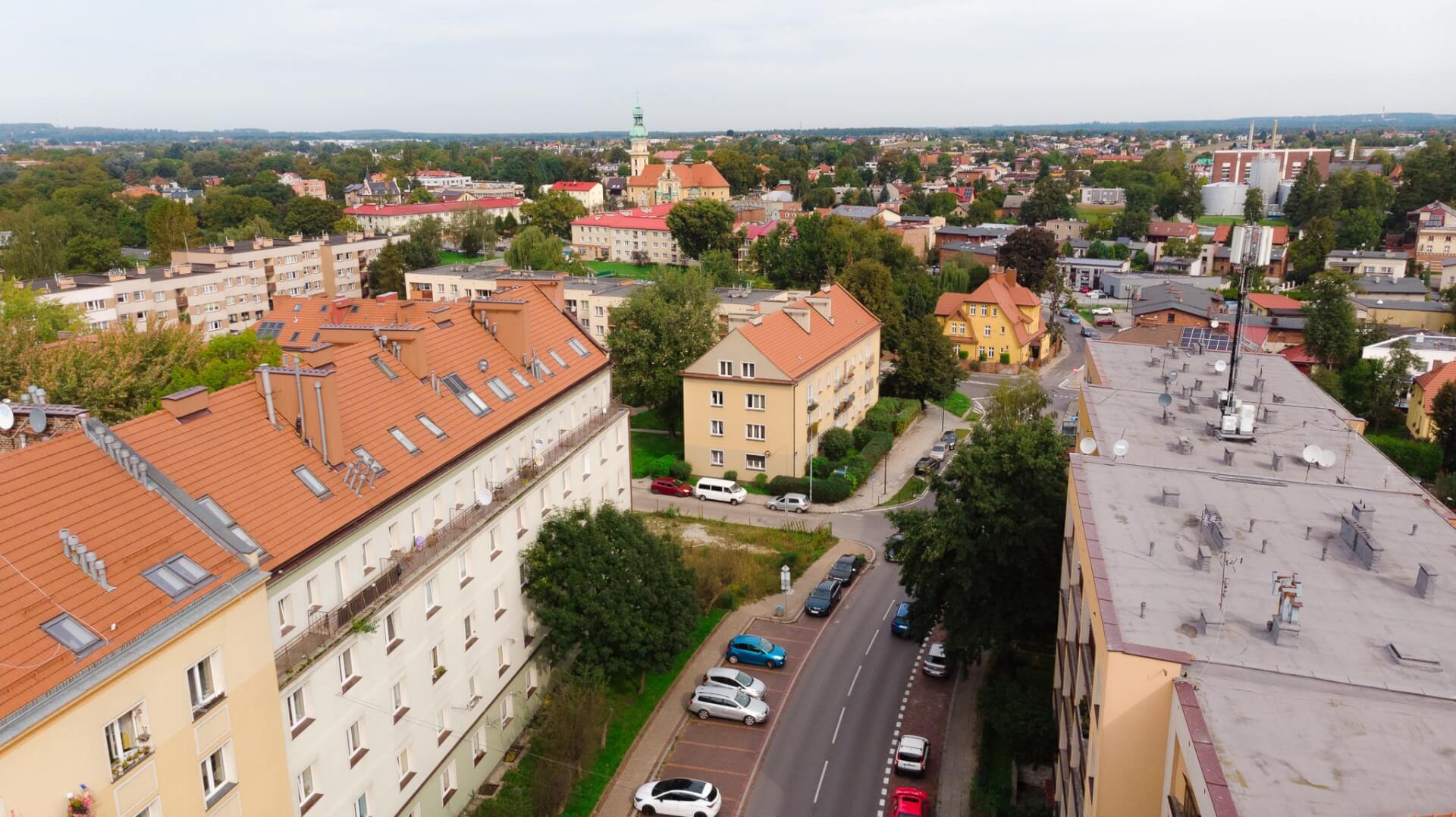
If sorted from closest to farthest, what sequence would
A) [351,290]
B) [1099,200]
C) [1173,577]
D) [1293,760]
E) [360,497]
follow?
[1293,760] < [1173,577] < [360,497] < [351,290] < [1099,200]

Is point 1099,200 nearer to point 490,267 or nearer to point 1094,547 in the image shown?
point 490,267

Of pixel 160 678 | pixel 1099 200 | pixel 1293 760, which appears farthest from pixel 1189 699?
pixel 1099 200

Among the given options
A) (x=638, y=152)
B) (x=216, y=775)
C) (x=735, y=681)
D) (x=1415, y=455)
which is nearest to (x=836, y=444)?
(x=735, y=681)

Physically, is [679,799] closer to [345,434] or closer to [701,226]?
[345,434]

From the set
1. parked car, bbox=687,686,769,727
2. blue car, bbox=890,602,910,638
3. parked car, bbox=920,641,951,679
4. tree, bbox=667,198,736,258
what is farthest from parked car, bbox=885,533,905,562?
tree, bbox=667,198,736,258

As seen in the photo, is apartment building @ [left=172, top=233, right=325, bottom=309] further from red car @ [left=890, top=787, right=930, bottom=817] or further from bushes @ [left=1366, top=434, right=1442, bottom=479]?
bushes @ [left=1366, top=434, right=1442, bottom=479]

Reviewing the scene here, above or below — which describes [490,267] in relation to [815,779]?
above
